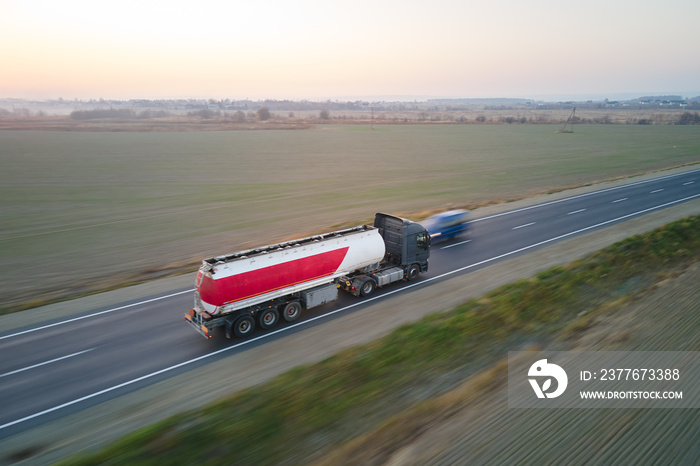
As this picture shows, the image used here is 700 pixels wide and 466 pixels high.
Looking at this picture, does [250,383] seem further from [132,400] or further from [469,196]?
[469,196]

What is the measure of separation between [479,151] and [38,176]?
7029 cm

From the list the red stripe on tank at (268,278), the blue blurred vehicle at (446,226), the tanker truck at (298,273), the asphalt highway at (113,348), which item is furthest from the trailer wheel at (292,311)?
the blue blurred vehicle at (446,226)

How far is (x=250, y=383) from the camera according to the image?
502 inches

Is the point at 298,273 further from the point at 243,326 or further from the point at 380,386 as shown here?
the point at 380,386

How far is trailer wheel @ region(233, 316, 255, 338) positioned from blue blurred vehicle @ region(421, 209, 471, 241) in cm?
1436

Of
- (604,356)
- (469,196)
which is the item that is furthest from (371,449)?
(469,196)

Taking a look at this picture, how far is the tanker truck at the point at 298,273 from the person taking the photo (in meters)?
15.0

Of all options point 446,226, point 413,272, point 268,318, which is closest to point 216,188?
point 446,226

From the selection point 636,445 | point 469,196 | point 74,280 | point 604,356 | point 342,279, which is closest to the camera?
point 636,445

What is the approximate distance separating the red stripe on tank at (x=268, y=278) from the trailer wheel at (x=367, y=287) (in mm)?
1836

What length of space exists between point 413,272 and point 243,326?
9074 millimetres

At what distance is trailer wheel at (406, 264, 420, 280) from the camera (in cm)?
2072

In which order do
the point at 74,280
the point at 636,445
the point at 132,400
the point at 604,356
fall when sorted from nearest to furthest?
the point at 636,445
the point at 132,400
the point at 604,356
the point at 74,280

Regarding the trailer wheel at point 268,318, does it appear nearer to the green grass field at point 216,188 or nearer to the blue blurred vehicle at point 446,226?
the green grass field at point 216,188
